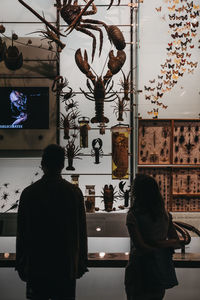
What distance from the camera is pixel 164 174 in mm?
4598

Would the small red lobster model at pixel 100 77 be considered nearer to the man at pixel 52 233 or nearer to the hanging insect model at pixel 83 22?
the hanging insect model at pixel 83 22

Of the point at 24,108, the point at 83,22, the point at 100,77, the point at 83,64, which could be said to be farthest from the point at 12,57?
the point at 100,77

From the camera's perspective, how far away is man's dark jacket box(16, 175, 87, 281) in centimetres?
210

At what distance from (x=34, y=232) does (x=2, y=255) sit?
1.48 m

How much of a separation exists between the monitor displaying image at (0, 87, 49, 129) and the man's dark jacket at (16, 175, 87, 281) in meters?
2.30

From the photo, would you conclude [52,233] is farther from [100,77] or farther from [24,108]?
[24,108]

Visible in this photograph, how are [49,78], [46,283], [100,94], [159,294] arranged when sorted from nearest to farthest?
[46,283], [159,294], [100,94], [49,78]

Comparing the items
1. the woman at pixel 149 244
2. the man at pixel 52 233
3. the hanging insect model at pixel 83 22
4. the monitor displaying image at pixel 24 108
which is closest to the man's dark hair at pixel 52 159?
the man at pixel 52 233

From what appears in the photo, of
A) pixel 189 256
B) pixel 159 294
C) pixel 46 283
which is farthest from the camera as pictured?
pixel 189 256

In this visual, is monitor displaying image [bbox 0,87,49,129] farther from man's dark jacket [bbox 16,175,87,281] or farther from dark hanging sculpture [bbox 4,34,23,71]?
man's dark jacket [bbox 16,175,87,281]

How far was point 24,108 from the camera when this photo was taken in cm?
436

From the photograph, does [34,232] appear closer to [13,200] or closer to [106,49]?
[13,200]

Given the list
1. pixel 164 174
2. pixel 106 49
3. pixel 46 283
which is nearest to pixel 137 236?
pixel 46 283

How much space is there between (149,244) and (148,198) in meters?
0.30
